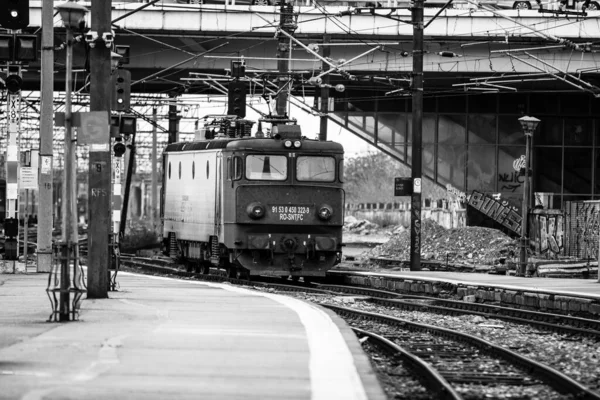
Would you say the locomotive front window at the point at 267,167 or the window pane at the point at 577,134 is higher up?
the window pane at the point at 577,134

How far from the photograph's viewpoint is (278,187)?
1223 inches

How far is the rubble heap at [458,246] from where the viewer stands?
44.1 metres

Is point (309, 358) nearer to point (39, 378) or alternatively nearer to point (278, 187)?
point (39, 378)

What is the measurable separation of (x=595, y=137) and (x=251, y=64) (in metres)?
17.1

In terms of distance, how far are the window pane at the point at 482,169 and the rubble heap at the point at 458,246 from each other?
954 cm

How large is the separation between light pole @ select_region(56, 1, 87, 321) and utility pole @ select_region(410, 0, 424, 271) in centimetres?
1800

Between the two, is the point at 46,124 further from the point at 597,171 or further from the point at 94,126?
the point at 597,171

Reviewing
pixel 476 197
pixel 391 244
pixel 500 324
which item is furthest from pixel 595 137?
pixel 500 324

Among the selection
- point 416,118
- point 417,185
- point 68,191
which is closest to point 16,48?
point 68,191

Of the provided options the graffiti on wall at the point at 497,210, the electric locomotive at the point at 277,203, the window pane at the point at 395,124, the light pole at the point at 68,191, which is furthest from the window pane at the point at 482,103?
the light pole at the point at 68,191

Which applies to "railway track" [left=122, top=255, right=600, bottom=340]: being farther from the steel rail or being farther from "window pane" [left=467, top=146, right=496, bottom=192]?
"window pane" [left=467, top=146, right=496, bottom=192]

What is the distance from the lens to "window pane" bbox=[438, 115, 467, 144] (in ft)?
197

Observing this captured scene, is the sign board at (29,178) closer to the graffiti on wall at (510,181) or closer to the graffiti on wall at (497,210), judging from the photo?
the graffiti on wall at (497,210)

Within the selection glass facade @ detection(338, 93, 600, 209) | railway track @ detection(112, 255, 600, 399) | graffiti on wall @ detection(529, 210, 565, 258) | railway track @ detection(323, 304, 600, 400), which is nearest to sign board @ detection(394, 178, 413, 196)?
railway track @ detection(112, 255, 600, 399)
